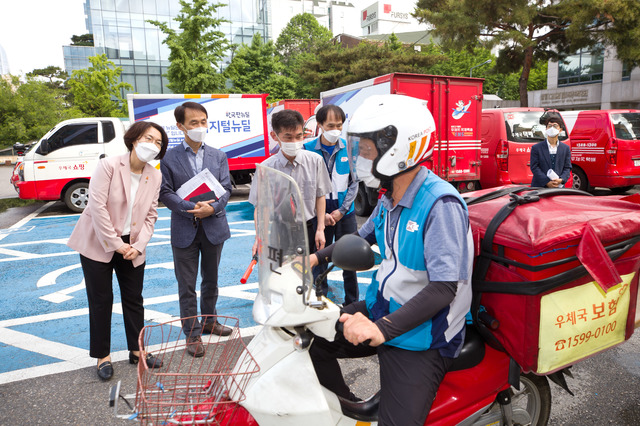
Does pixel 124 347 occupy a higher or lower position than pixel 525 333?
lower

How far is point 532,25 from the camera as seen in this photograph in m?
20.1

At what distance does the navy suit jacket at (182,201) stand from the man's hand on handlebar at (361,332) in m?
2.29

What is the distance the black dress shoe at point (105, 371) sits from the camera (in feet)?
10.7

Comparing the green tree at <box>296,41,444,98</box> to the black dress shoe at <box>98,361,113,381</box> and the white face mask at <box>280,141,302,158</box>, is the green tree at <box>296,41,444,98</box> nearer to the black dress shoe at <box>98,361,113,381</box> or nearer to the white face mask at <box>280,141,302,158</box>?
the white face mask at <box>280,141,302,158</box>

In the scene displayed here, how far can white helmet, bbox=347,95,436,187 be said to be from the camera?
5.61ft

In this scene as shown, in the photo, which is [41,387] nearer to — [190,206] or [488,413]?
[190,206]

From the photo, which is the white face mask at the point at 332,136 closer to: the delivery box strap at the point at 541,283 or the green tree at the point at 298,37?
the delivery box strap at the point at 541,283

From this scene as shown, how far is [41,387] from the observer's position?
3215mm

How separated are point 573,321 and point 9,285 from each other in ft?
20.3

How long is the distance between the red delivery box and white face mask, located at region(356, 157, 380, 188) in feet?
1.59

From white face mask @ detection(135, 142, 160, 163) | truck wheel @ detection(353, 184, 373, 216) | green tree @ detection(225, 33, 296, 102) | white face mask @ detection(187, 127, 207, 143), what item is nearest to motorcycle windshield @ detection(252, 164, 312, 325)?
white face mask @ detection(135, 142, 160, 163)

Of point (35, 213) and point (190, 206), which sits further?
point (35, 213)

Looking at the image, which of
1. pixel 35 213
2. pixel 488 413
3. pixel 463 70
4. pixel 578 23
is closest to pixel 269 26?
pixel 463 70

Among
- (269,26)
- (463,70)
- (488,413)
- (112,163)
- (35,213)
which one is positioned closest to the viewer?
(488,413)
